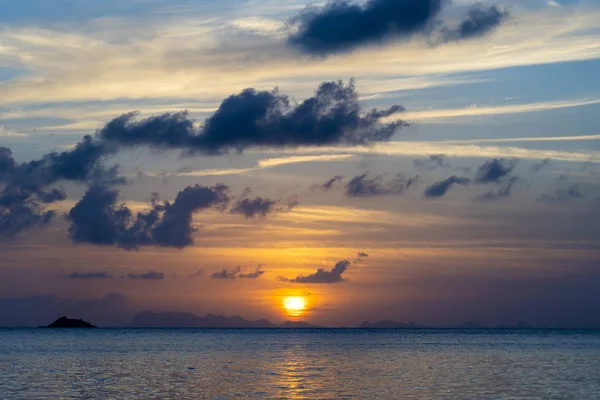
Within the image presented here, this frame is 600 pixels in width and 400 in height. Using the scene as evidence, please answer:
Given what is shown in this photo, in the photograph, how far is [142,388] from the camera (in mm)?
81688

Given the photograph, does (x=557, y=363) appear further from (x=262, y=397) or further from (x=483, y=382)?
(x=262, y=397)

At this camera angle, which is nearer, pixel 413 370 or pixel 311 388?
pixel 311 388

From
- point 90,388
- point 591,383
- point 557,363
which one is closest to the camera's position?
point 90,388

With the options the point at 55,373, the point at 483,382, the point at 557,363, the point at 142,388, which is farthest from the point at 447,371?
the point at 55,373

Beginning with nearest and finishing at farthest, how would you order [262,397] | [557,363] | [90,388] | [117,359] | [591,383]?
1. [262,397]
2. [90,388]
3. [591,383]
4. [557,363]
5. [117,359]

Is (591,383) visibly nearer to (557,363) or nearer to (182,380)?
(557,363)

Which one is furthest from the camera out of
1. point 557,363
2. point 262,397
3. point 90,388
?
point 557,363

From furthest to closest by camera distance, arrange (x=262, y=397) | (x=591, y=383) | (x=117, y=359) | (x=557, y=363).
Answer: (x=117, y=359) → (x=557, y=363) → (x=591, y=383) → (x=262, y=397)

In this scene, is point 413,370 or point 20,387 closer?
point 20,387

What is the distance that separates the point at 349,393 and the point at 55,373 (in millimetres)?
43287

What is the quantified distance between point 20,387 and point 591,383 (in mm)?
61453

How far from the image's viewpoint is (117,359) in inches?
5305

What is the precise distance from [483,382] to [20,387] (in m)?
49.8

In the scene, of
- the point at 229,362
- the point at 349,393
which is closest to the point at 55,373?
the point at 229,362
